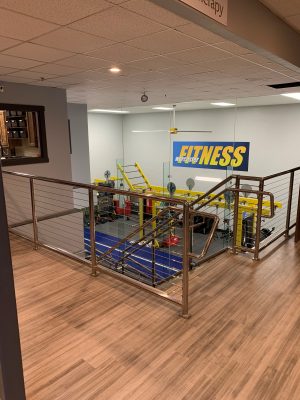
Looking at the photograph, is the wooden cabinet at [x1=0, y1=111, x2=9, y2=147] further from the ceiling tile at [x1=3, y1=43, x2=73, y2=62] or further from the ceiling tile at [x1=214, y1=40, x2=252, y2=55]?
→ the ceiling tile at [x1=214, y1=40, x2=252, y2=55]

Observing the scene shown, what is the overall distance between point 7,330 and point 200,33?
94.4 inches

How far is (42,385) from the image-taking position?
1934 millimetres

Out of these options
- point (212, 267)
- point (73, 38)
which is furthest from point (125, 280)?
point (73, 38)

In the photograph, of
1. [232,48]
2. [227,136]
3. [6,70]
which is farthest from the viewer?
[227,136]

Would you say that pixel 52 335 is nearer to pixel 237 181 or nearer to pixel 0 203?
pixel 0 203

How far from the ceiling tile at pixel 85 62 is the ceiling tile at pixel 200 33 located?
1.18m

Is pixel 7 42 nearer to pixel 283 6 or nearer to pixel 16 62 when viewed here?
pixel 16 62

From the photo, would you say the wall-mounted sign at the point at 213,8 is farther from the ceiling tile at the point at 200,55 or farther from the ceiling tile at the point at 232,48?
the ceiling tile at the point at 200,55

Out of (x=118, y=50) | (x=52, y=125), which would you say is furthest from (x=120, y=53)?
(x=52, y=125)

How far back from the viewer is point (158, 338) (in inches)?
92.1

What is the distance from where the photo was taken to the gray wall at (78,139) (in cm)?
754

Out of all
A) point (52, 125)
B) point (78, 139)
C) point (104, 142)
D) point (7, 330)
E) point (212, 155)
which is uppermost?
point (52, 125)

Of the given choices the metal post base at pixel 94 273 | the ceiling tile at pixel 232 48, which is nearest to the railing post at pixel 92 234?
the metal post base at pixel 94 273

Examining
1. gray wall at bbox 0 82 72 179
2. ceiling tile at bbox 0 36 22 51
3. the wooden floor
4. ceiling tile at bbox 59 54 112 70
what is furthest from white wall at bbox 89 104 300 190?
ceiling tile at bbox 0 36 22 51
